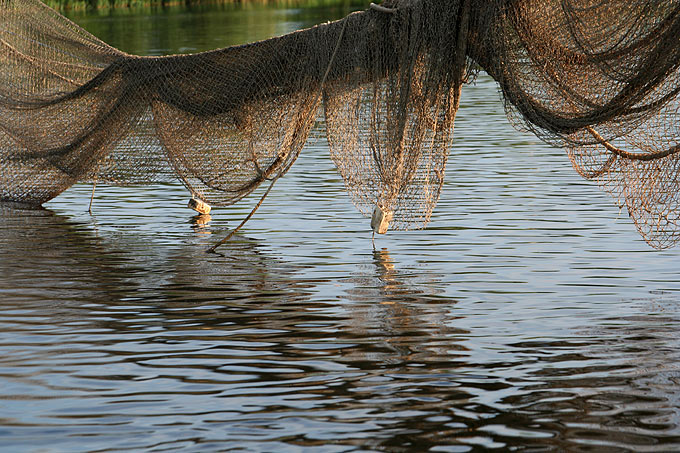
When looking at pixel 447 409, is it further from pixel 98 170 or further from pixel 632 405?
pixel 98 170

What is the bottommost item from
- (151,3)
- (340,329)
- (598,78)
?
(340,329)

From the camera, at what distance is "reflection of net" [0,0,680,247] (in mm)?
7395

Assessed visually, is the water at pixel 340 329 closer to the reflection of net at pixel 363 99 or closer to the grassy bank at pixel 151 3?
the reflection of net at pixel 363 99

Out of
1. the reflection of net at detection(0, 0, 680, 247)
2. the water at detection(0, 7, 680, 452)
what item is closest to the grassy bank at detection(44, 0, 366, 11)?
the reflection of net at detection(0, 0, 680, 247)

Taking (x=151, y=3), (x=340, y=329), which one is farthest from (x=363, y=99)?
(x=151, y=3)

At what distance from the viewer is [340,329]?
682cm

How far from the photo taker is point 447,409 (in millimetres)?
5363

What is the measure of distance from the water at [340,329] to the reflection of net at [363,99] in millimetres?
569

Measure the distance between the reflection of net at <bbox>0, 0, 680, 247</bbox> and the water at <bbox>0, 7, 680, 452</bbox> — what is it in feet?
1.87

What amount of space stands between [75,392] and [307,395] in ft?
3.83

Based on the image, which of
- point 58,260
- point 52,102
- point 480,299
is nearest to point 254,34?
point 52,102

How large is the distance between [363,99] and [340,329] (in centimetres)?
257

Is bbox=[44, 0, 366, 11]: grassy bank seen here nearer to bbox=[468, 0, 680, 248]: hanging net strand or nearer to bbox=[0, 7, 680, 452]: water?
bbox=[0, 7, 680, 452]: water

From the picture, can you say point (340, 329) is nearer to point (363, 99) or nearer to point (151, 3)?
point (363, 99)
